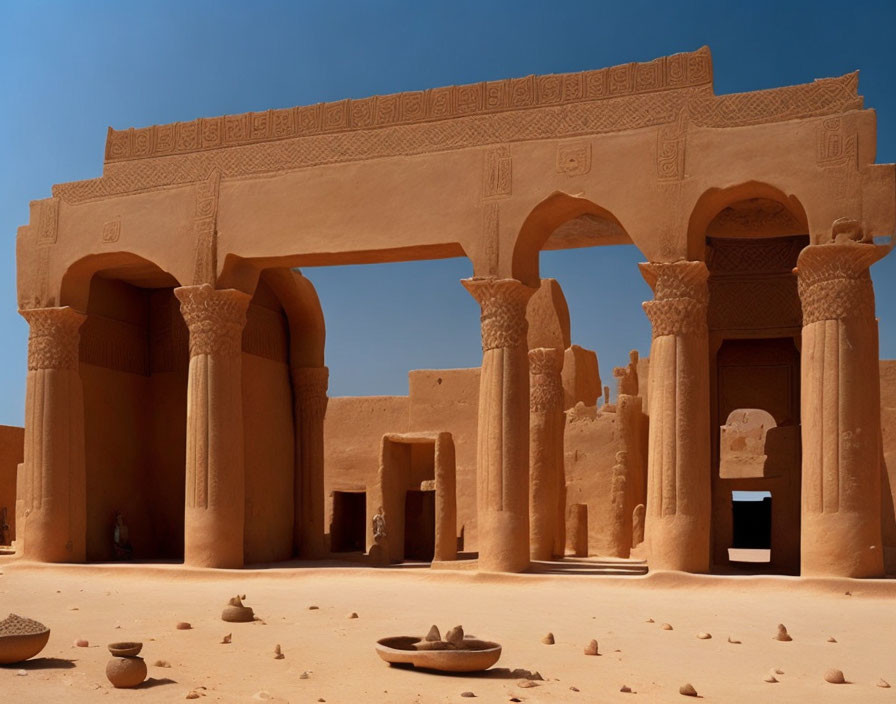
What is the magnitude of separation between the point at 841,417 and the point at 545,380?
5.38 metres

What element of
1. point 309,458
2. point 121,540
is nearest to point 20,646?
point 121,540

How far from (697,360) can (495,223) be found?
113 inches

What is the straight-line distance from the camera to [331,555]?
17.0 metres

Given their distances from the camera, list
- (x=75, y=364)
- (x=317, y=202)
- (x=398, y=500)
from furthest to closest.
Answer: (x=398, y=500) → (x=75, y=364) → (x=317, y=202)

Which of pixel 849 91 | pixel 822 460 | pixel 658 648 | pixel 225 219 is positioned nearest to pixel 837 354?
pixel 822 460

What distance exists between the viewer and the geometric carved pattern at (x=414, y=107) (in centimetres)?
1353

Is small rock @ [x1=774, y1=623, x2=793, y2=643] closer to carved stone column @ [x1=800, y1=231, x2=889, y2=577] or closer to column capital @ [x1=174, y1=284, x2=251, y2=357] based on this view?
carved stone column @ [x1=800, y1=231, x2=889, y2=577]

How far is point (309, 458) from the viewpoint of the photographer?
682 inches

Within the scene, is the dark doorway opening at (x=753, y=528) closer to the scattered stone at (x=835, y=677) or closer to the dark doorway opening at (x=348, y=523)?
the dark doorway opening at (x=348, y=523)

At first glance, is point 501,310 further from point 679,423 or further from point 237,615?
point 237,615

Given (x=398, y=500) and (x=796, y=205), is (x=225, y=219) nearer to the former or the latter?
(x=398, y=500)

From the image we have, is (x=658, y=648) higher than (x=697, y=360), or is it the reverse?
(x=697, y=360)

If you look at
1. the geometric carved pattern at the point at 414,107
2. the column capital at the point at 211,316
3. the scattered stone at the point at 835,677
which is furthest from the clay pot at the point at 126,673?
the geometric carved pattern at the point at 414,107

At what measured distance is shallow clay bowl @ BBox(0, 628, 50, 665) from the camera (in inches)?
272
